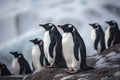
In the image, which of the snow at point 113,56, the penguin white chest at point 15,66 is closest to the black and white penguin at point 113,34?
the snow at point 113,56

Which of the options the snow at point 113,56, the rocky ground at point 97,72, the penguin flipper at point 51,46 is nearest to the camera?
the rocky ground at point 97,72

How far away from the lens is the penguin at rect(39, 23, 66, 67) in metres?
5.77

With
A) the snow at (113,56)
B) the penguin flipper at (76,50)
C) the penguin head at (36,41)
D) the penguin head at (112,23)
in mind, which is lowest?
the snow at (113,56)

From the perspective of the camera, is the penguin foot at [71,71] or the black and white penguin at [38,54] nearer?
the penguin foot at [71,71]

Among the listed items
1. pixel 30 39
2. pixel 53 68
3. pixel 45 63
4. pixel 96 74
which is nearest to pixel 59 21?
pixel 30 39

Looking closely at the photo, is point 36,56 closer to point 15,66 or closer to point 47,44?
point 15,66

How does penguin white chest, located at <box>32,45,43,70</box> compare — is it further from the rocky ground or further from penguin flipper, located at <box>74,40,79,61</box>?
penguin flipper, located at <box>74,40,79,61</box>

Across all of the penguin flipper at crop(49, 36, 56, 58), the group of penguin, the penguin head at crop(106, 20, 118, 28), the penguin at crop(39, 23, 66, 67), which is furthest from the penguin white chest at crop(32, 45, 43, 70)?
the penguin head at crop(106, 20, 118, 28)

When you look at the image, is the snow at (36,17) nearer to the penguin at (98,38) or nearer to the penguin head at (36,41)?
the penguin at (98,38)

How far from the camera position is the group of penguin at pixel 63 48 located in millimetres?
5414

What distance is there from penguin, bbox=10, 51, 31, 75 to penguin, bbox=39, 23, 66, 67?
0.67 metres

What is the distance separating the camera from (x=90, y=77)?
203 inches

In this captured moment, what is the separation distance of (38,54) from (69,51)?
3.24ft

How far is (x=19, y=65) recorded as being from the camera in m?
6.58
